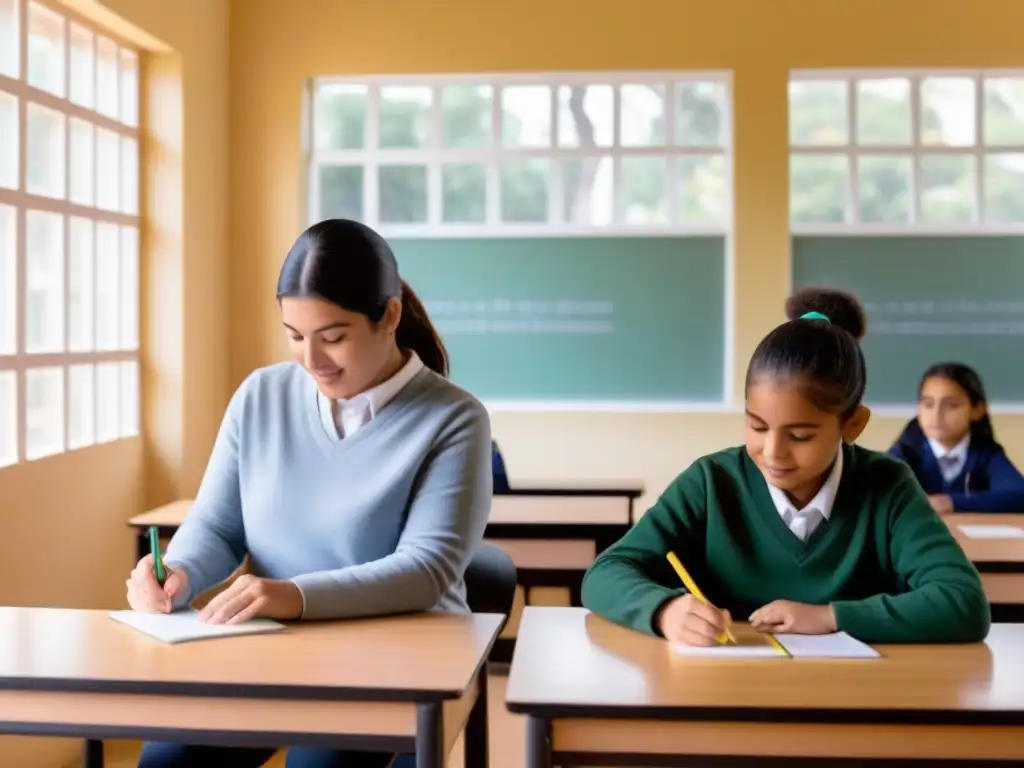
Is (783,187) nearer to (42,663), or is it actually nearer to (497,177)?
A: (497,177)

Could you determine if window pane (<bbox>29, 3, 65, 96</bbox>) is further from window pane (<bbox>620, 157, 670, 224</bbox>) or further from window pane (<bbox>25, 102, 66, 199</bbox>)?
window pane (<bbox>620, 157, 670, 224</bbox>)

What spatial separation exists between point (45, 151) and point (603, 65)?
2.41 meters

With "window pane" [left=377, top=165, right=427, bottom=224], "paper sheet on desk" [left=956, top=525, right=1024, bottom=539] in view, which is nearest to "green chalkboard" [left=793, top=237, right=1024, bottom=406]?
"window pane" [left=377, top=165, right=427, bottom=224]

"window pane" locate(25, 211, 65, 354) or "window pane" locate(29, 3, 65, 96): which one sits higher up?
"window pane" locate(29, 3, 65, 96)

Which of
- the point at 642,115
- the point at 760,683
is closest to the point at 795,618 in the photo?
the point at 760,683

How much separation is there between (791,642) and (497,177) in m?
3.95

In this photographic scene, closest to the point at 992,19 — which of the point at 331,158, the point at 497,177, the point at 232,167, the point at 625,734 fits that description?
the point at 497,177

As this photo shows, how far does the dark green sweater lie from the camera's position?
192cm

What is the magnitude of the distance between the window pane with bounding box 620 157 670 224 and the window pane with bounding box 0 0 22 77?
8.69 ft

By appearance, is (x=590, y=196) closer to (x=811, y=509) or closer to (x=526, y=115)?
(x=526, y=115)

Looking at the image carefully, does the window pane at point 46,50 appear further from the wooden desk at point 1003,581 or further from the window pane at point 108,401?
the wooden desk at point 1003,581

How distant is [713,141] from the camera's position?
5.49 m

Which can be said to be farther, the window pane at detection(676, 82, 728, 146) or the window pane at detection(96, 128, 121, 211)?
the window pane at detection(676, 82, 728, 146)

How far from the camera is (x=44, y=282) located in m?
3.90
